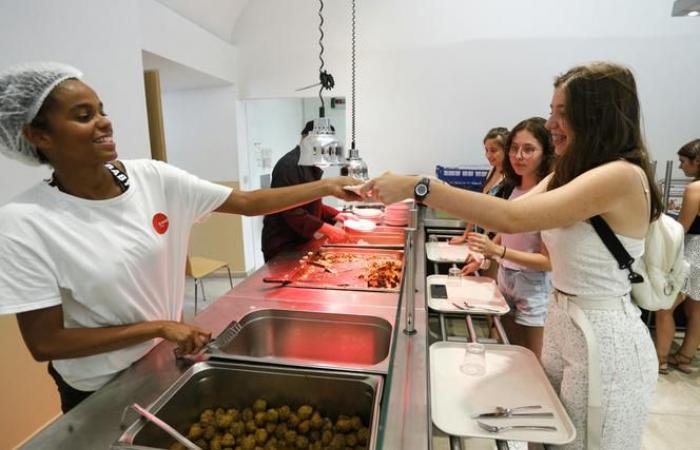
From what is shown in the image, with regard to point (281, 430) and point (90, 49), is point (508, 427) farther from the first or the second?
point (90, 49)

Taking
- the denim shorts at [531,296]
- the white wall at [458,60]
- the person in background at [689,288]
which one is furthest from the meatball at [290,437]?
the white wall at [458,60]

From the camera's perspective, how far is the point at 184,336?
3.42ft

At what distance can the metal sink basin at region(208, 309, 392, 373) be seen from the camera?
53.9 inches

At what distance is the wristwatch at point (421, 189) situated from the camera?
45.6 inches

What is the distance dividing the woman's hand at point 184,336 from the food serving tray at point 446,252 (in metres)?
1.54

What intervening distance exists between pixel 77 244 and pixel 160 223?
23 cm

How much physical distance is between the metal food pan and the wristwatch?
510 millimetres

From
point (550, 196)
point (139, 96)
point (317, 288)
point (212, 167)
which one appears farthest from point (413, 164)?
point (550, 196)

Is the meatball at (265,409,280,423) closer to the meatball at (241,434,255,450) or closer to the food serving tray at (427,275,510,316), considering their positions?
the meatball at (241,434,255,450)

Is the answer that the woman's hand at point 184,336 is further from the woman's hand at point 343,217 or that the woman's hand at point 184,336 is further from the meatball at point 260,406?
the woman's hand at point 343,217

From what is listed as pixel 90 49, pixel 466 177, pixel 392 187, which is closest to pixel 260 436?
pixel 392 187

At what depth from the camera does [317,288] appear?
5.61 ft

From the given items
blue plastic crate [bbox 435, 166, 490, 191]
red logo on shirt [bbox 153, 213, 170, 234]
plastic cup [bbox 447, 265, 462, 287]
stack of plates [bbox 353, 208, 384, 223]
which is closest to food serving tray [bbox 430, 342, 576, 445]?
plastic cup [bbox 447, 265, 462, 287]

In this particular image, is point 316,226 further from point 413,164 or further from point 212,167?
point 212,167
